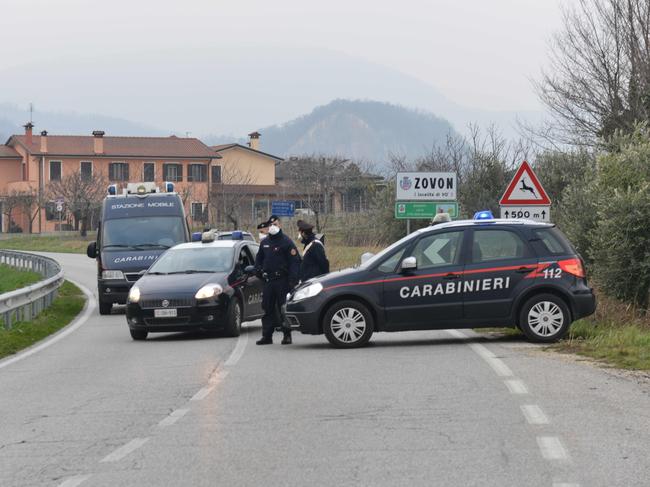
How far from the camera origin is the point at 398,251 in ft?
51.7

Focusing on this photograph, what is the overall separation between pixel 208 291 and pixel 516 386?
25.2 feet

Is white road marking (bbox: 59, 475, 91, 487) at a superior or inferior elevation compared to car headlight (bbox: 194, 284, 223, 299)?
inferior

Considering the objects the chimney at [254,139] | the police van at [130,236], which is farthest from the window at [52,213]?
the police van at [130,236]

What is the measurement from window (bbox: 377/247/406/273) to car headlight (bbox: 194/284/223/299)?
333 cm

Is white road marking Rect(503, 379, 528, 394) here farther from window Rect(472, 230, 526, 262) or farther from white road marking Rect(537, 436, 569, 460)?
window Rect(472, 230, 526, 262)

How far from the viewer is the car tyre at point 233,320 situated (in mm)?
18125

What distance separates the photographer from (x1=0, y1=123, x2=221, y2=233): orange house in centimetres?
9175

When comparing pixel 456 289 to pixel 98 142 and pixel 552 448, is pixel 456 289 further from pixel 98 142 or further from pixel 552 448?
pixel 98 142

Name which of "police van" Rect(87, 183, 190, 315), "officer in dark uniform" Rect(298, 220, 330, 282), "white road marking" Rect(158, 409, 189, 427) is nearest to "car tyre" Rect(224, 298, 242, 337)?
"officer in dark uniform" Rect(298, 220, 330, 282)

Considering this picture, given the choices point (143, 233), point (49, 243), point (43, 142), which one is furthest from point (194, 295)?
point (43, 142)

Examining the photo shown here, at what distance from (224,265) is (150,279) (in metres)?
1.31

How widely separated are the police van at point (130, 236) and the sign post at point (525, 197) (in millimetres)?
8127

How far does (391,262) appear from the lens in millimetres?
15719

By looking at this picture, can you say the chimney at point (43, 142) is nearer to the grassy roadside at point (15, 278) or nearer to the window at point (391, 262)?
the grassy roadside at point (15, 278)
